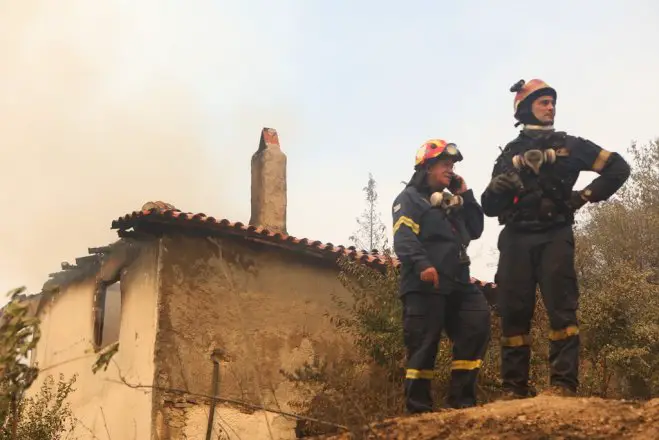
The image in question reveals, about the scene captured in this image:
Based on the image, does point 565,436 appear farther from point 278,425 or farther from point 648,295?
point 648,295

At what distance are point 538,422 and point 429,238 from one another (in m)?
1.88

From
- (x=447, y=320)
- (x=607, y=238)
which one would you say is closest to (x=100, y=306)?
(x=447, y=320)

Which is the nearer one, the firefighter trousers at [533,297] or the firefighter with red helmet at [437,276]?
the firefighter trousers at [533,297]

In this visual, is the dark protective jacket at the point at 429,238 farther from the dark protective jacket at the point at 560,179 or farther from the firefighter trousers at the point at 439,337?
the dark protective jacket at the point at 560,179

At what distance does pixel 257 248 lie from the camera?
1191 centimetres

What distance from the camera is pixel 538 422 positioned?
461cm

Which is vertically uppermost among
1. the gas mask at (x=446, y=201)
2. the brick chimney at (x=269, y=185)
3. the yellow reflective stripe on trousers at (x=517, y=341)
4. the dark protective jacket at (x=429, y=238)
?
the brick chimney at (x=269, y=185)

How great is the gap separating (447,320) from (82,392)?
874 centimetres

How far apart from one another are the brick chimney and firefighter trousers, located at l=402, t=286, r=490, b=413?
8.29 m

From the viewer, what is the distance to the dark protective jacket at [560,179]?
564 cm

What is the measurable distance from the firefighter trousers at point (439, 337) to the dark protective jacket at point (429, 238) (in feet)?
0.38

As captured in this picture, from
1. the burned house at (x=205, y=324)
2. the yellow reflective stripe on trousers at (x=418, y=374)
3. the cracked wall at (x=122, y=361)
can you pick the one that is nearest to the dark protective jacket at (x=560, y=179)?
the yellow reflective stripe on trousers at (x=418, y=374)

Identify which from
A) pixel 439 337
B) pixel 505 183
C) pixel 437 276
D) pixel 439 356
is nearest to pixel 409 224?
pixel 437 276

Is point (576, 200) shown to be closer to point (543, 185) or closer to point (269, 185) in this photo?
point (543, 185)
